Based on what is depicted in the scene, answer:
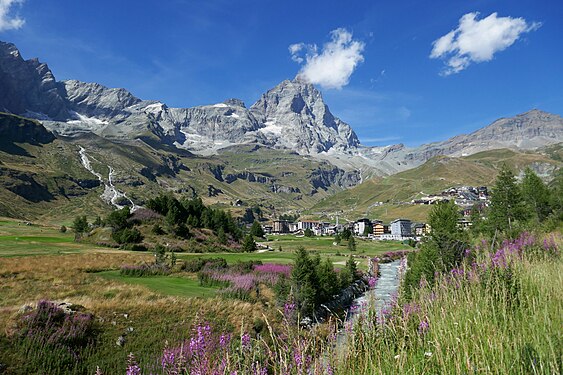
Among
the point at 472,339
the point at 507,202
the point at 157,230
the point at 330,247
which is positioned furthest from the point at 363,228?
the point at 472,339

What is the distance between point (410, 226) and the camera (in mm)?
166875

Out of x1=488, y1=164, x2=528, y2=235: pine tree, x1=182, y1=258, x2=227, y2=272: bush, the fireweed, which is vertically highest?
x1=488, y1=164, x2=528, y2=235: pine tree

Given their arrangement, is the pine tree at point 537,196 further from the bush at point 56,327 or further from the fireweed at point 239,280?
the bush at point 56,327

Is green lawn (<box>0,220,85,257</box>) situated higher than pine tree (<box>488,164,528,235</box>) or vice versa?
pine tree (<box>488,164,528,235</box>)

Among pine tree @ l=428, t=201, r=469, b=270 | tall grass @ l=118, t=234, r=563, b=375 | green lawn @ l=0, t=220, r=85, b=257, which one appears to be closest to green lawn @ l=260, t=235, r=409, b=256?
green lawn @ l=0, t=220, r=85, b=257

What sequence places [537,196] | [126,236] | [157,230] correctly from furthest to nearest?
[157,230] < [537,196] < [126,236]

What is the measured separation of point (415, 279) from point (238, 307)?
11396mm

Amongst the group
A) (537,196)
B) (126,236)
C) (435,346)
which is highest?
(537,196)

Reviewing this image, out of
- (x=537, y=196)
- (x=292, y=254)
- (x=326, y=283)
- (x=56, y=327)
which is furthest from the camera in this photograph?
(x=292, y=254)

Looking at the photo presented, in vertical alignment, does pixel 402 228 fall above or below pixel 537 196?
below

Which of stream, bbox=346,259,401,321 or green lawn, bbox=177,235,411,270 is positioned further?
green lawn, bbox=177,235,411,270

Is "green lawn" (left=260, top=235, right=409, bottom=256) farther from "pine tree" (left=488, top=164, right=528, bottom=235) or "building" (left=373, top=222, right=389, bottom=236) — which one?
"building" (left=373, top=222, right=389, bottom=236)

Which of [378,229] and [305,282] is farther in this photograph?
[378,229]

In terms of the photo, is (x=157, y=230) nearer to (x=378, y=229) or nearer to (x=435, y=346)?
(x=435, y=346)
